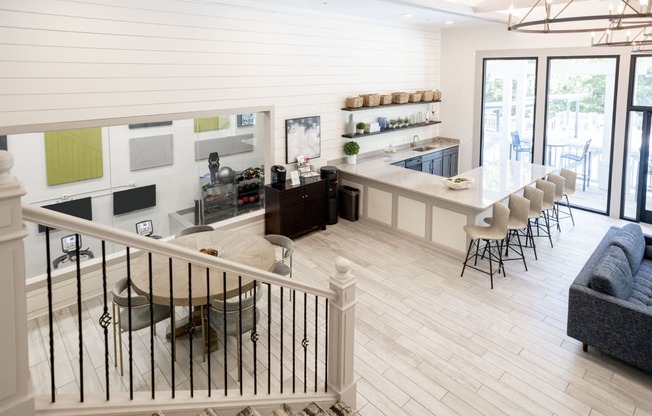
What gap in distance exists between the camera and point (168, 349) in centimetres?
429

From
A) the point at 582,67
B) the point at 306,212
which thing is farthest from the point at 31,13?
the point at 582,67

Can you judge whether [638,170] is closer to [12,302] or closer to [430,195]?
[430,195]

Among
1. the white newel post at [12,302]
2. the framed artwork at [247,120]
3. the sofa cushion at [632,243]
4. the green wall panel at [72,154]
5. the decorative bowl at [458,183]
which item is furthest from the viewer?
the framed artwork at [247,120]

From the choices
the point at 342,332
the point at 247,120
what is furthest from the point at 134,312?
the point at 247,120

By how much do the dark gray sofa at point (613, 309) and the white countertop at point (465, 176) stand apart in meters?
1.66

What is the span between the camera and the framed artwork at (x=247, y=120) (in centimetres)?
685

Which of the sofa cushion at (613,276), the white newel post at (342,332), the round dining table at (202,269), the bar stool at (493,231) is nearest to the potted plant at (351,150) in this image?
the bar stool at (493,231)

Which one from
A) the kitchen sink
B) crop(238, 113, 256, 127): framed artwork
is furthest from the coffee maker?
the kitchen sink

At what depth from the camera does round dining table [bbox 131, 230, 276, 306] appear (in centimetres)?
366

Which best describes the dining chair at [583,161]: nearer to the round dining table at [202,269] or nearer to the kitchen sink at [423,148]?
the kitchen sink at [423,148]

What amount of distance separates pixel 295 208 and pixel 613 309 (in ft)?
13.8

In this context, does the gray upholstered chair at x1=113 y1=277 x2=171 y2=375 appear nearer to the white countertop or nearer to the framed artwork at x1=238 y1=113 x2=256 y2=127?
the framed artwork at x1=238 y1=113 x2=256 y2=127

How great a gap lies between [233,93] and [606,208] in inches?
255

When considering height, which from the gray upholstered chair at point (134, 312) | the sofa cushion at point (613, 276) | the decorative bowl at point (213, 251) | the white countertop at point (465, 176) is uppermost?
the white countertop at point (465, 176)
